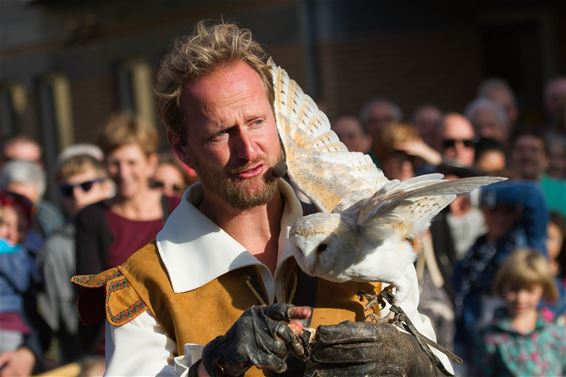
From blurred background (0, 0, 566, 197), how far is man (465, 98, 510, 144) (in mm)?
1807

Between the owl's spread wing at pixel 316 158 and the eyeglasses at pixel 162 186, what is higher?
the owl's spread wing at pixel 316 158

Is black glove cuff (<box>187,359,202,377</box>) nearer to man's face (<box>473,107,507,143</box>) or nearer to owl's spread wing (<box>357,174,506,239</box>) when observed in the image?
owl's spread wing (<box>357,174,506,239</box>)

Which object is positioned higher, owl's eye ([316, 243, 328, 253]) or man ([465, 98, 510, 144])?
owl's eye ([316, 243, 328, 253])

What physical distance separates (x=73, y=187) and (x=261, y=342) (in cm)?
431

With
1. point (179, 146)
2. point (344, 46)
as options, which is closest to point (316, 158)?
point (179, 146)

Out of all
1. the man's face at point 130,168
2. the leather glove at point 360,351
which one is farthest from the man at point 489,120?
the leather glove at point 360,351

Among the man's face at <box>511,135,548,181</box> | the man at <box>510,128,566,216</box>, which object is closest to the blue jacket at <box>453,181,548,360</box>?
the man at <box>510,128,566,216</box>

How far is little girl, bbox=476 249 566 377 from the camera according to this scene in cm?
508

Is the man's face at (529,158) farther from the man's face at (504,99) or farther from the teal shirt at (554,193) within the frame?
the man's face at (504,99)

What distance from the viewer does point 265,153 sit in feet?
10.4

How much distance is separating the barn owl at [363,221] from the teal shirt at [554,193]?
356 cm

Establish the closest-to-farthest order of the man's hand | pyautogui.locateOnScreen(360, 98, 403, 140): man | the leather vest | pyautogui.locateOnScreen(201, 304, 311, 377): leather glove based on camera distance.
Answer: pyautogui.locateOnScreen(201, 304, 311, 377): leather glove → the leather vest → the man's hand → pyautogui.locateOnScreen(360, 98, 403, 140): man

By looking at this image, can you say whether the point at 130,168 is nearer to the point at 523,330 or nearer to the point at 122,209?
the point at 122,209

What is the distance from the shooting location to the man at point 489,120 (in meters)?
7.48
